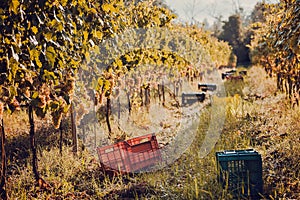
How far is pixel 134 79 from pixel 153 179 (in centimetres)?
359

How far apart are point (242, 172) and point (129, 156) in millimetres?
1357

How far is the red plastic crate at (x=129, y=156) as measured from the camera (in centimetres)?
402

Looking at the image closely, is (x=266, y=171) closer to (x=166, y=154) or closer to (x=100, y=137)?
(x=166, y=154)

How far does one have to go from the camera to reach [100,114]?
6.55 metres

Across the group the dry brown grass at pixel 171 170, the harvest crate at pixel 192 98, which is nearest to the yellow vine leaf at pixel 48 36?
the dry brown grass at pixel 171 170

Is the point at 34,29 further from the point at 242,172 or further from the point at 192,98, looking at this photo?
the point at 192,98

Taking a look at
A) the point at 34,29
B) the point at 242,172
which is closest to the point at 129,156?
the point at 242,172

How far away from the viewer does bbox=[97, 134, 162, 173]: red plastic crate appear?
402 centimetres

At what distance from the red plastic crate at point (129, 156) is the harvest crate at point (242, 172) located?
3.81 feet

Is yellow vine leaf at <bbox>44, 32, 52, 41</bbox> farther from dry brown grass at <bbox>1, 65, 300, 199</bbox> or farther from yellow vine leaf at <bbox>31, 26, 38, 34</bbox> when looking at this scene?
dry brown grass at <bbox>1, 65, 300, 199</bbox>

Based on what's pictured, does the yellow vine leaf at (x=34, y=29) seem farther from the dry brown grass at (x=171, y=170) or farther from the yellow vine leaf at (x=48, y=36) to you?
the dry brown grass at (x=171, y=170)

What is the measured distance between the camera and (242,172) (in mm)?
3229

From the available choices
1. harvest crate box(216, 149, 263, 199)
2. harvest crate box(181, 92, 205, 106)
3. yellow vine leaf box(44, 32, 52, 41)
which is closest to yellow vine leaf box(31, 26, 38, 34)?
yellow vine leaf box(44, 32, 52, 41)

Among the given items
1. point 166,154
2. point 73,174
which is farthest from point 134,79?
point 73,174
